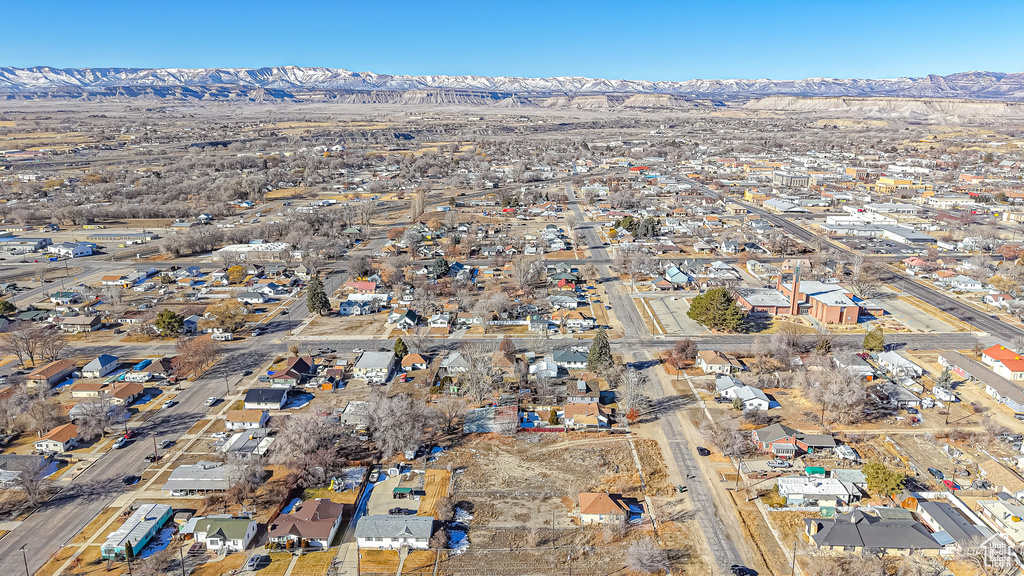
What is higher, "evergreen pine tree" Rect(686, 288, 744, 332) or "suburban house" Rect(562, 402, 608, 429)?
"evergreen pine tree" Rect(686, 288, 744, 332)

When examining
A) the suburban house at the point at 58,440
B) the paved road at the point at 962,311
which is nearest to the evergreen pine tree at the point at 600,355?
the suburban house at the point at 58,440

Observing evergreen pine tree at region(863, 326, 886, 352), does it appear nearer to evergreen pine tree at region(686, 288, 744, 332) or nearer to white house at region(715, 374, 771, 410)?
evergreen pine tree at region(686, 288, 744, 332)

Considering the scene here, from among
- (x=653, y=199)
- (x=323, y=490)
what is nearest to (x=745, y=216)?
(x=653, y=199)

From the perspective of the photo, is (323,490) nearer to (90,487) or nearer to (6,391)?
(90,487)

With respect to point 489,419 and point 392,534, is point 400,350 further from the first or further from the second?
point 392,534

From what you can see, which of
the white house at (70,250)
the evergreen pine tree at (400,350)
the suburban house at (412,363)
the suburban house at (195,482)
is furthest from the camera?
the white house at (70,250)

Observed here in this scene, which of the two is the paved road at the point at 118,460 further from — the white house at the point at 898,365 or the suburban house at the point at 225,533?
the white house at the point at 898,365

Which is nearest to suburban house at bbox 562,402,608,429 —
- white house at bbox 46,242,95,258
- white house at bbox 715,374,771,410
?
white house at bbox 715,374,771,410
